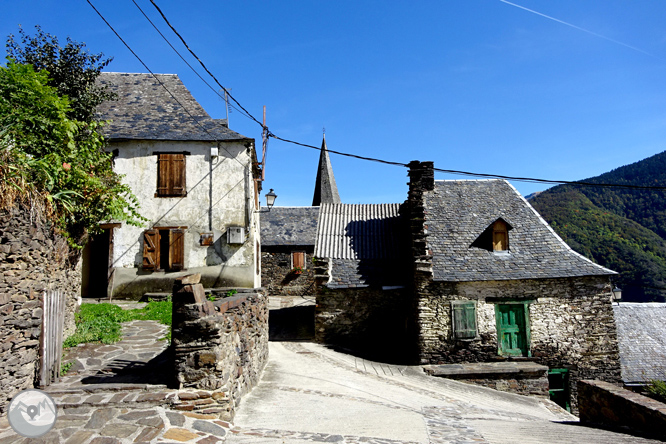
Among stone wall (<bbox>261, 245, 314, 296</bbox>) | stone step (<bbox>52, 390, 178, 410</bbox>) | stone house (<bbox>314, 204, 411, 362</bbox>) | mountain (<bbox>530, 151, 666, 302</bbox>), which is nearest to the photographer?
stone step (<bbox>52, 390, 178, 410</bbox>)

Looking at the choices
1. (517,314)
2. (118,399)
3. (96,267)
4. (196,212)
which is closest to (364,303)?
(517,314)

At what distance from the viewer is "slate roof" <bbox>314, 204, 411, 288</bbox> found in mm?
13797

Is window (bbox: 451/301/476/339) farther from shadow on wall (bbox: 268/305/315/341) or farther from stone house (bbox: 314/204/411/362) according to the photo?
shadow on wall (bbox: 268/305/315/341)

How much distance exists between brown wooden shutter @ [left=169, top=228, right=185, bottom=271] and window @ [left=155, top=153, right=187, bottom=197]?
4.29ft

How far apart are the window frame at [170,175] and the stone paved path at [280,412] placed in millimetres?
5442

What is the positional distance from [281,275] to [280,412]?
17.2 meters

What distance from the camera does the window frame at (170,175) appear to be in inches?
549

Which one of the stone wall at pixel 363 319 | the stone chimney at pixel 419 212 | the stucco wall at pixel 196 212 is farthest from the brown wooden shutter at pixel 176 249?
the stone chimney at pixel 419 212

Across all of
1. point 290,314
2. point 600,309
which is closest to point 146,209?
point 290,314

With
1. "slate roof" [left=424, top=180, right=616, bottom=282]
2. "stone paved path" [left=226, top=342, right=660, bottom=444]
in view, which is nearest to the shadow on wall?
"stone paved path" [left=226, top=342, right=660, bottom=444]

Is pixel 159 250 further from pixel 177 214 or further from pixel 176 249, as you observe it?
pixel 177 214

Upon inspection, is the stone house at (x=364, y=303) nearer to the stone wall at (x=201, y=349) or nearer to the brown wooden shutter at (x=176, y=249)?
the brown wooden shutter at (x=176, y=249)

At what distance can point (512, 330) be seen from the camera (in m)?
12.4

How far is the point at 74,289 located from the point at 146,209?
17.6 feet
